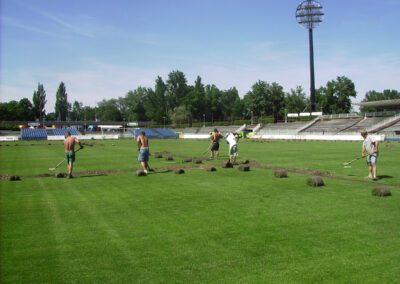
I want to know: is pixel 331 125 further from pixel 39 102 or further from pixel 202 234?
pixel 39 102

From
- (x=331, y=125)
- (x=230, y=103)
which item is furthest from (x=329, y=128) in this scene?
(x=230, y=103)

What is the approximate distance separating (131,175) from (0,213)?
9205 mm

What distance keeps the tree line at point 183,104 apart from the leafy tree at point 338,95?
232cm

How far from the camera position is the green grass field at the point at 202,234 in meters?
7.00

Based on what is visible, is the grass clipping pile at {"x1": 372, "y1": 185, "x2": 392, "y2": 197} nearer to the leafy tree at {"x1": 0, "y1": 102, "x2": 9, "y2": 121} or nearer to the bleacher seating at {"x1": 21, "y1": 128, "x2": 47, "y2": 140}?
the bleacher seating at {"x1": 21, "y1": 128, "x2": 47, "y2": 140}

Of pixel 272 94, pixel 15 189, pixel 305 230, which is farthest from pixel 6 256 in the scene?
pixel 272 94

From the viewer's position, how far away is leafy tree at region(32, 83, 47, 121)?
15725cm

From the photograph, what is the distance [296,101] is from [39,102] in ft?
316

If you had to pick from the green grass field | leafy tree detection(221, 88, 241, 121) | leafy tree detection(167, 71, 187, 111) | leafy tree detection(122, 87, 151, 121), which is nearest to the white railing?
the green grass field

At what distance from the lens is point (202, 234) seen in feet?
30.5

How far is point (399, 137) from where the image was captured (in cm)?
5834

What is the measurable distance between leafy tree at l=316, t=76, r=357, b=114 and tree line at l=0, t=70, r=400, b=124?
232 cm

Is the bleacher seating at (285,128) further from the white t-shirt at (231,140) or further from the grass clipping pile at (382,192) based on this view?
the grass clipping pile at (382,192)

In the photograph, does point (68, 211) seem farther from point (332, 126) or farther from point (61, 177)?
point (332, 126)
